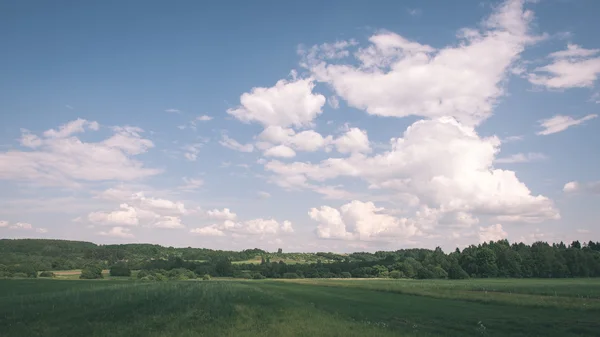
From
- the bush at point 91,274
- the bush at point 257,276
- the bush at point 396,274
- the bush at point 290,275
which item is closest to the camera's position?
the bush at point 91,274

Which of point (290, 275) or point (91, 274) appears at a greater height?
point (91, 274)

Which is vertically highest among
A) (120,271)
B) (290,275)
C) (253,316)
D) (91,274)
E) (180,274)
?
(253,316)

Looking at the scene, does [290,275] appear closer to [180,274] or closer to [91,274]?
[180,274]

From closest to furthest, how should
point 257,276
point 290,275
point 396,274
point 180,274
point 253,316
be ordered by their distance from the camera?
point 253,316 < point 180,274 < point 257,276 < point 396,274 < point 290,275

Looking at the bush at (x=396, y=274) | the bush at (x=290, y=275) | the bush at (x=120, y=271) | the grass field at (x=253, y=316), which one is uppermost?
the grass field at (x=253, y=316)

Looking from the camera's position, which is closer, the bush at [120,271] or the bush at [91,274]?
the bush at [91,274]

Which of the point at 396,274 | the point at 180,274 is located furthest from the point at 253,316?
the point at 396,274

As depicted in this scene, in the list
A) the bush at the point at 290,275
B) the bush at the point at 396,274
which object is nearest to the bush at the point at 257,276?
the bush at the point at 290,275

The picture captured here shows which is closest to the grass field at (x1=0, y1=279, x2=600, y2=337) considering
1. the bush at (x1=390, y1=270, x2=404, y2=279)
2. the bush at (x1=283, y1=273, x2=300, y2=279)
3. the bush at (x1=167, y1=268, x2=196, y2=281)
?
the bush at (x1=167, y1=268, x2=196, y2=281)

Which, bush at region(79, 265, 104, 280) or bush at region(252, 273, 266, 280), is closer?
bush at region(79, 265, 104, 280)

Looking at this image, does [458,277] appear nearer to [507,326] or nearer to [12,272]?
[507,326]

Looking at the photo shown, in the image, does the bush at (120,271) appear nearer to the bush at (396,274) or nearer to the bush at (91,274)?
the bush at (91,274)

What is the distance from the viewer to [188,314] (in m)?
37.8

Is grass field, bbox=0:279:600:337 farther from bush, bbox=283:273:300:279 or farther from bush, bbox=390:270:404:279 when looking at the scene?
bush, bbox=283:273:300:279
